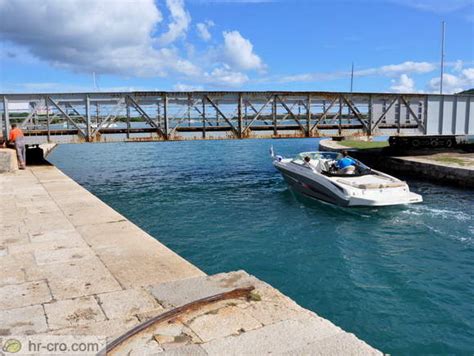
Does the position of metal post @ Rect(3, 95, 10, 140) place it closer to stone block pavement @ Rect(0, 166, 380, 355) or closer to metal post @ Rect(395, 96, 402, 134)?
stone block pavement @ Rect(0, 166, 380, 355)

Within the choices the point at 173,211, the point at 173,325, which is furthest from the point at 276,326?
the point at 173,211

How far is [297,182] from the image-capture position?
22781mm

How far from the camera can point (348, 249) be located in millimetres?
13523

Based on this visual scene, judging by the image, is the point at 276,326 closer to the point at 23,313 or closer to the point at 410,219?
the point at 23,313

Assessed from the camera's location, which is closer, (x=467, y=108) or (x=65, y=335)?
(x=65, y=335)

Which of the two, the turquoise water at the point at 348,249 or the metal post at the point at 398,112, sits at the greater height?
the metal post at the point at 398,112

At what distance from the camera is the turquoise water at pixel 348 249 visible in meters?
8.52

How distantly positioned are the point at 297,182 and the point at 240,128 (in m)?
5.65

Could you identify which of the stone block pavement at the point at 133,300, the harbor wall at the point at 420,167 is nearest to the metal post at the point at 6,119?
the stone block pavement at the point at 133,300

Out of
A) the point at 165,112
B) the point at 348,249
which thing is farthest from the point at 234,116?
the point at 348,249

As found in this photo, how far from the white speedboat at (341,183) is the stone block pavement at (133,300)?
1075 centimetres

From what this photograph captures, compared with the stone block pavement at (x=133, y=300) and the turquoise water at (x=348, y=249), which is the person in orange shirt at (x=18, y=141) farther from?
the stone block pavement at (x=133, y=300)

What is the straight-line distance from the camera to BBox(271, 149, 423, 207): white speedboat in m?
18.1

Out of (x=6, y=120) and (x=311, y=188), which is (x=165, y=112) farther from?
(x=311, y=188)
